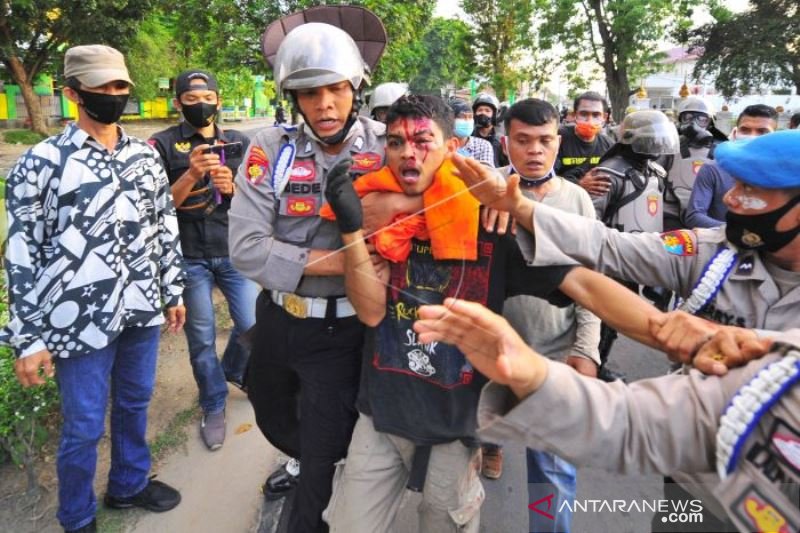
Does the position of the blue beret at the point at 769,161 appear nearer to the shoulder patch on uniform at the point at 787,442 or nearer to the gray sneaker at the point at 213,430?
the shoulder patch on uniform at the point at 787,442

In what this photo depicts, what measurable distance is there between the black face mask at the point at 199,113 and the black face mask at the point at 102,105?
0.93 meters

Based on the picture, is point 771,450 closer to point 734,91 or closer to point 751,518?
point 751,518

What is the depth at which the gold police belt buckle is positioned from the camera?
6.96ft

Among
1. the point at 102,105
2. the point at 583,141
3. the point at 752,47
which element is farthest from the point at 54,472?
the point at 752,47

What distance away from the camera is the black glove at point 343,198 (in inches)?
65.8

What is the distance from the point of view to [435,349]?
5.98ft

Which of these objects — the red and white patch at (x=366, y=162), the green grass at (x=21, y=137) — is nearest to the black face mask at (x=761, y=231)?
the red and white patch at (x=366, y=162)

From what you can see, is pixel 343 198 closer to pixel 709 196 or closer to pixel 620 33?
pixel 709 196

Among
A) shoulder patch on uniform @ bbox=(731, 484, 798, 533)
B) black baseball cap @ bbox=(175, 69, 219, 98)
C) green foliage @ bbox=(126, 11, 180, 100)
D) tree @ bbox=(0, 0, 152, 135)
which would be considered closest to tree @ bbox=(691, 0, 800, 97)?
tree @ bbox=(0, 0, 152, 135)

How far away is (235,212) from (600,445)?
1.51 metres

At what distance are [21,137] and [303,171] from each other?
73.4 feet

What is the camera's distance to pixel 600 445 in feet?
3.80

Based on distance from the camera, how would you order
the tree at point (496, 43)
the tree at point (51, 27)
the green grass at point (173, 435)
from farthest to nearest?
the tree at point (496, 43) → the tree at point (51, 27) → the green grass at point (173, 435)

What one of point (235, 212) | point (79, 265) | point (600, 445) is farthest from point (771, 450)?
point (79, 265)
